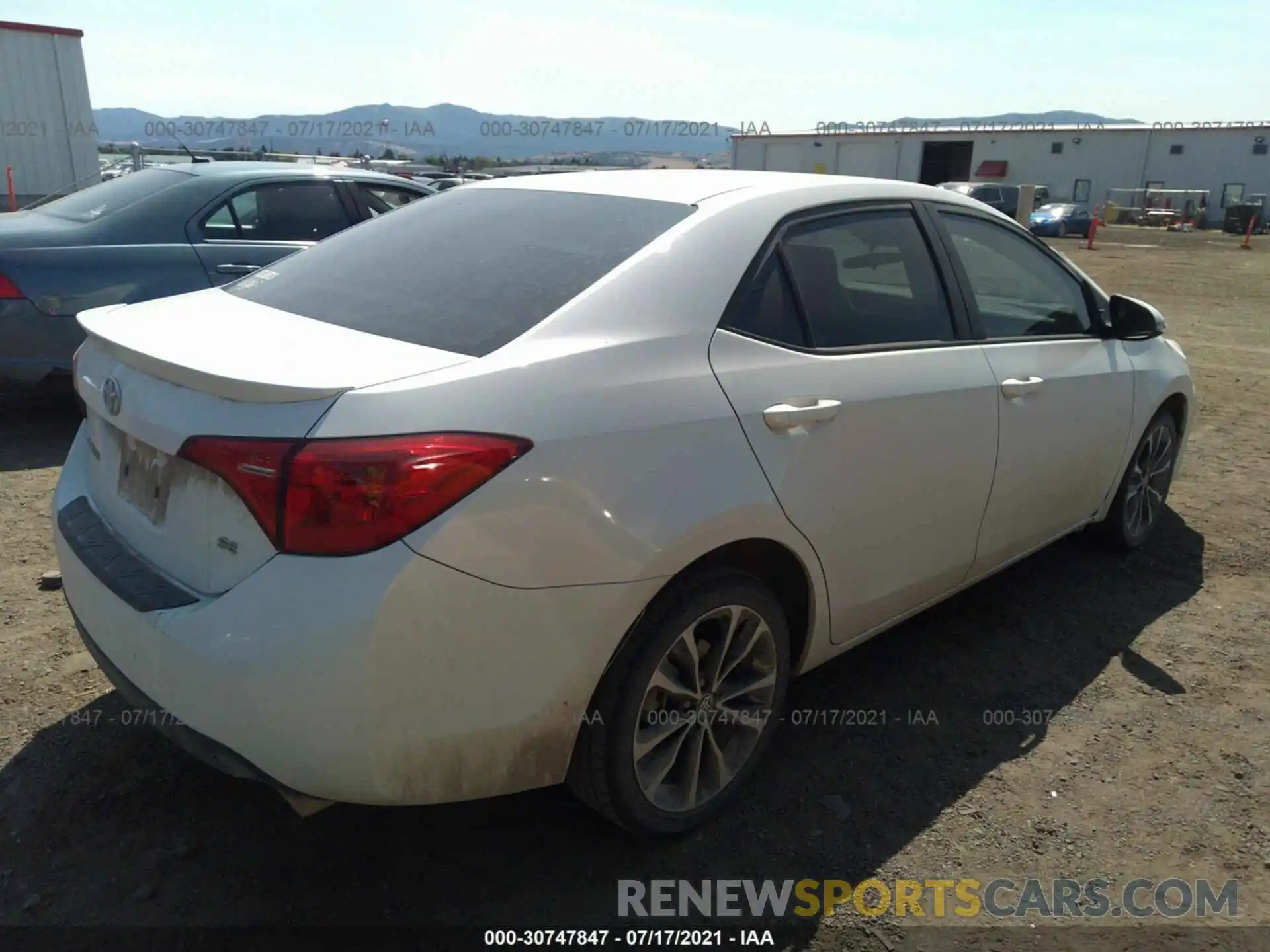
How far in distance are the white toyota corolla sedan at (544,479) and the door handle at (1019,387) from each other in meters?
0.01

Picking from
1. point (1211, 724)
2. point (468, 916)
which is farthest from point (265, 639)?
point (1211, 724)

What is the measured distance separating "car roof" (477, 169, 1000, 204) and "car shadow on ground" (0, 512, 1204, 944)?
1.64 m

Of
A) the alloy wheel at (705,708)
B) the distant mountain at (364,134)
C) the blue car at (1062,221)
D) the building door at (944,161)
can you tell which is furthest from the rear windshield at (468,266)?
the building door at (944,161)

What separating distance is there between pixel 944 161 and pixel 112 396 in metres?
55.9

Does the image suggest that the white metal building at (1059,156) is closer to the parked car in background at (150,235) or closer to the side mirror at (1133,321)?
the parked car in background at (150,235)

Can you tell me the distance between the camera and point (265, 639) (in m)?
1.90

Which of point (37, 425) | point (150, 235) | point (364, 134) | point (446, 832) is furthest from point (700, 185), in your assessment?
point (364, 134)

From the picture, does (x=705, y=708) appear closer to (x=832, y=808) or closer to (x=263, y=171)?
(x=832, y=808)

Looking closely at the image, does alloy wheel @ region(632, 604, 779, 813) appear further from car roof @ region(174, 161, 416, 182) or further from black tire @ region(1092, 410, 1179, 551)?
car roof @ region(174, 161, 416, 182)

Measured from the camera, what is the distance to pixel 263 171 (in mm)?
6234

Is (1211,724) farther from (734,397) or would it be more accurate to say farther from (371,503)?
(371,503)

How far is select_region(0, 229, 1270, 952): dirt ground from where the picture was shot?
233 centimetres

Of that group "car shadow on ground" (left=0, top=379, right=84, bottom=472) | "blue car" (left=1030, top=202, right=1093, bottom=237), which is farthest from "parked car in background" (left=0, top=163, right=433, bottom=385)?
"blue car" (left=1030, top=202, right=1093, bottom=237)

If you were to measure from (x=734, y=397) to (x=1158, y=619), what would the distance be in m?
2.54
